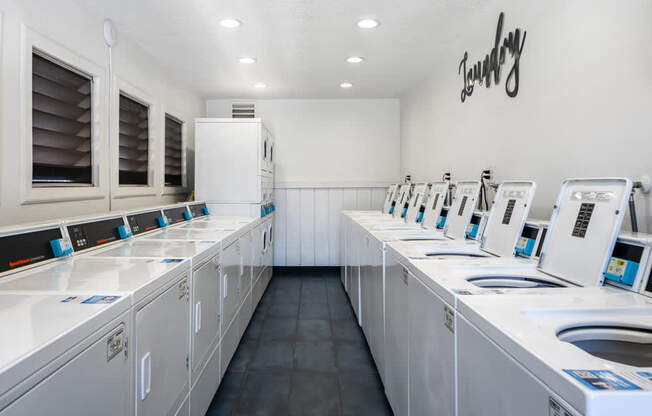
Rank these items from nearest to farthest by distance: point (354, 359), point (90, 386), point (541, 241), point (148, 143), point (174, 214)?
point (90, 386)
point (541, 241)
point (354, 359)
point (174, 214)
point (148, 143)

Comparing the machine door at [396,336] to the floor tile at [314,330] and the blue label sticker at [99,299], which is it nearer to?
the floor tile at [314,330]

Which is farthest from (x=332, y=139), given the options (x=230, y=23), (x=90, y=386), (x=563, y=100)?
(x=90, y=386)

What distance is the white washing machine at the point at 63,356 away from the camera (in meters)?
0.68

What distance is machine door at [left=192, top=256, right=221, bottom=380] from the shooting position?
1701mm

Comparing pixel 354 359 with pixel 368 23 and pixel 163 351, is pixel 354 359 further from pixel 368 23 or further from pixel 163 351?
pixel 368 23

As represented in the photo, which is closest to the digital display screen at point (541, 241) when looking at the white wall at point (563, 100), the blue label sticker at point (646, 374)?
the white wall at point (563, 100)

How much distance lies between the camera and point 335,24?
2818 mm

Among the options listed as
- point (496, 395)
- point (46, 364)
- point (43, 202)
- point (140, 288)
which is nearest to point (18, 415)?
point (46, 364)

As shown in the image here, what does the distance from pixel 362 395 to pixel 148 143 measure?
2.93 metres

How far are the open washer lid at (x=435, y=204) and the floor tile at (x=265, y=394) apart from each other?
168 cm

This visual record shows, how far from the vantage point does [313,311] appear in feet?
11.8

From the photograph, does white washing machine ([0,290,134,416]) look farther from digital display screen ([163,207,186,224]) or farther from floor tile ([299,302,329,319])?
floor tile ([299,302,329,319])

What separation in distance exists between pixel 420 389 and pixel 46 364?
4.02 ft

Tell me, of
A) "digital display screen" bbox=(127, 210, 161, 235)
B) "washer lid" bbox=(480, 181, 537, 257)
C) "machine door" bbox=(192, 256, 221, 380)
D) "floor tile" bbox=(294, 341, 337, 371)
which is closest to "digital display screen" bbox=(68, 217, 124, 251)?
"digital display screen" bbox=(127, 210, 161, 235)
